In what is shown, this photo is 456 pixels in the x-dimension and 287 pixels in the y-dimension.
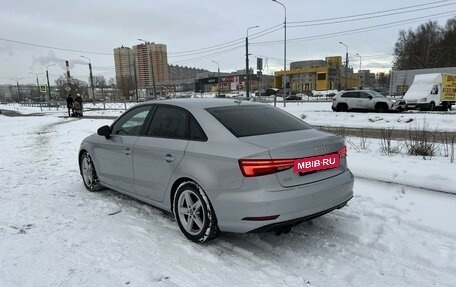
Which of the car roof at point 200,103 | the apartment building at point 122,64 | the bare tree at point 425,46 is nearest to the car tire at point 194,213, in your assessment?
the car roof at point 200,103

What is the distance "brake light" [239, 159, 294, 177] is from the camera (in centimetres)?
342

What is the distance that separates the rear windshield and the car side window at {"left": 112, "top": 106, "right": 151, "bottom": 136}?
48.2 inches

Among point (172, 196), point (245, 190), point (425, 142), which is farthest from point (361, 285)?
point (425, 142)

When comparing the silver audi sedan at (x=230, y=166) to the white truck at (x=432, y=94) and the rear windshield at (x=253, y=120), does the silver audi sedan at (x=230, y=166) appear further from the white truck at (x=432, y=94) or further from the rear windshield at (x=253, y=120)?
the white truck at (x=432, y=94)

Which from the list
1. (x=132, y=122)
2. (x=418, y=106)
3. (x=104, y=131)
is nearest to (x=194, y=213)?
(x=132, y=122)

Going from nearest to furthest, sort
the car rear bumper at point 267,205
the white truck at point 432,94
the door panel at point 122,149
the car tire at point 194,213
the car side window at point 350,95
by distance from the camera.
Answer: the car rear bumper at point 267,205 < the car tire at point 194,213 < the door panel at point 122,149 < the car side window at point 350,95 < the white truck at point 432,94

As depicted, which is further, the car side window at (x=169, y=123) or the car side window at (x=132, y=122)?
the car side window at (x=132, y=122)

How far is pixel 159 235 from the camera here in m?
4.27

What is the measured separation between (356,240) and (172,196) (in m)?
2.11

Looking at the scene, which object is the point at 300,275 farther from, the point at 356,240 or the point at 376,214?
the point at 376,214

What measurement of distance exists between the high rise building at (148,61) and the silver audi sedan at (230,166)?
6677 centimetres

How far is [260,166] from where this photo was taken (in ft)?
11.2

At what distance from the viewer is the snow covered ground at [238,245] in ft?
10.8

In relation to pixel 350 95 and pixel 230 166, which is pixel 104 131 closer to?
pixel 230 166
